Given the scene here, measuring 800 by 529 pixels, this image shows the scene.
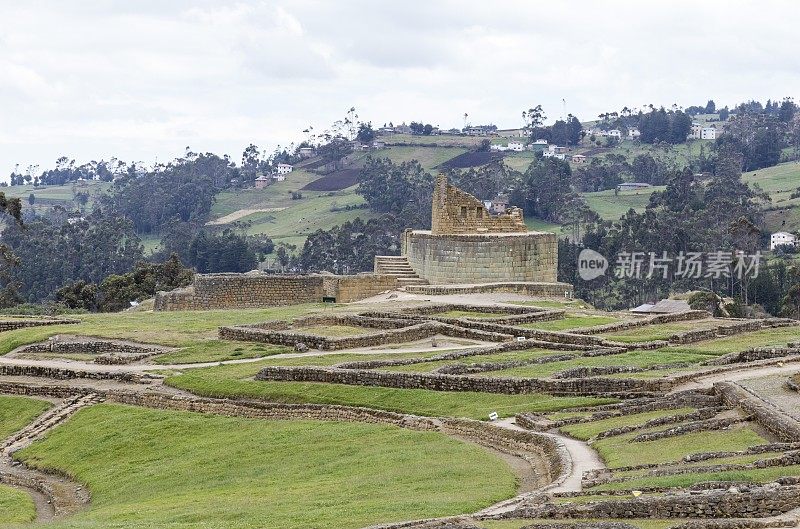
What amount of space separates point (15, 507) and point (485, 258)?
31.6 metres

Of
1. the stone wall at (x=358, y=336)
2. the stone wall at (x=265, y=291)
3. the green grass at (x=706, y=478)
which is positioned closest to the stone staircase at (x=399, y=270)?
the stone wall at (x=265, y=291)

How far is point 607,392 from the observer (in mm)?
30500

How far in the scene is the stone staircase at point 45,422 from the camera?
33250 millimetres

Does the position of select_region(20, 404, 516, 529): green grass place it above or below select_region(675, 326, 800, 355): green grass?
below

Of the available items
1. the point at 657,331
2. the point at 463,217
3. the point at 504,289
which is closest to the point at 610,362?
the point at 657,331

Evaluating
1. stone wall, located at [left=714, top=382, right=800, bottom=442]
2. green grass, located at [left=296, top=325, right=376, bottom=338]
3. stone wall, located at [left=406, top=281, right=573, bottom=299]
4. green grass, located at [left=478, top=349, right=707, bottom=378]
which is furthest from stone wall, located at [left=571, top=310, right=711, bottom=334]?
stone wall, located at [left=714, top=382, right=800, bottom=442]

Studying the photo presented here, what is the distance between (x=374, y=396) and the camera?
32000 mm

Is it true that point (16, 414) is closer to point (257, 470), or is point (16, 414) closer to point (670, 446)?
point (257, 470)

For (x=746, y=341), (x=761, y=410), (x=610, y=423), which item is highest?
(x=761, y=410)

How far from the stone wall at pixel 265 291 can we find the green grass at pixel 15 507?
1036 inches

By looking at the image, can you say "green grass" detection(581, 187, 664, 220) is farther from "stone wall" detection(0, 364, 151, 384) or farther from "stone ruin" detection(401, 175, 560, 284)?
"stone wall" detection(0, 364, 151, 384)

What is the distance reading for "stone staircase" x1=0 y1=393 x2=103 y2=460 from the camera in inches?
1309

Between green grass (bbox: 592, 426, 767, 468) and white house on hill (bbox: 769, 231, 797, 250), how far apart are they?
3250 inches

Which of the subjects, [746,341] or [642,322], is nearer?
[746,341]
